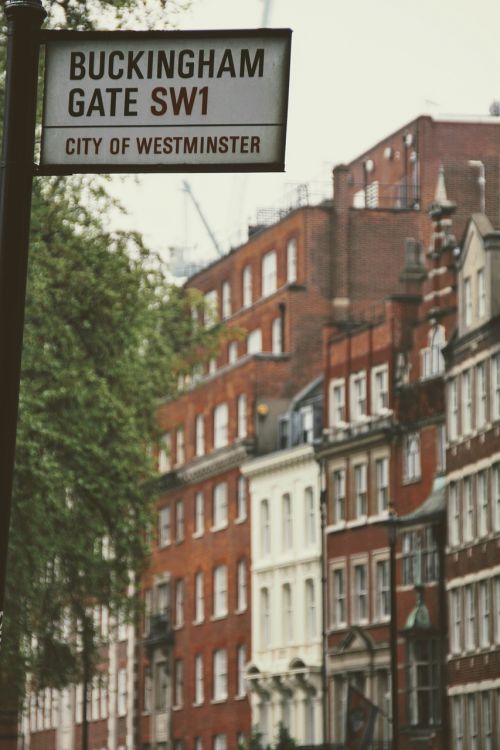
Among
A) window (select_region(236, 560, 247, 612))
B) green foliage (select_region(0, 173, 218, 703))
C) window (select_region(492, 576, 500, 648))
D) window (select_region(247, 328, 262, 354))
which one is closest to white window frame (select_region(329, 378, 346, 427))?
window (select_region(236, 560, 247, 612))

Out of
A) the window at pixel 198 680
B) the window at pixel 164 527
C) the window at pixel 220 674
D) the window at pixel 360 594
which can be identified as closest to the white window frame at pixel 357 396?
the window at pixel 360 594

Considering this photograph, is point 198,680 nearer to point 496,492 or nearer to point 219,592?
point 219,592

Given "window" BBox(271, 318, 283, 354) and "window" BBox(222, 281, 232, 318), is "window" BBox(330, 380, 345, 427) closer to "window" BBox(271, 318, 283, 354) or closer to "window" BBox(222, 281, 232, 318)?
"window" BBox(271, 318, 283, 354)

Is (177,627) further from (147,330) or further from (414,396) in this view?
(147,330)

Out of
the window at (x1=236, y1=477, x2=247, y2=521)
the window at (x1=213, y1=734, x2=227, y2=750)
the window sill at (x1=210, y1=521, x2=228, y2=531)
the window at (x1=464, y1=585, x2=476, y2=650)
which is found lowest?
the window at (x1=213, y1=734, x2=227, y2=750)

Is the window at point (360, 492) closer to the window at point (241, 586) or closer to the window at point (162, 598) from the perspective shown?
the window at point (241, 586)

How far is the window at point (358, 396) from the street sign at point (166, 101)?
223ft

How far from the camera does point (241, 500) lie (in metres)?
85.7

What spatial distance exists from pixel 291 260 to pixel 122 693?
2379 cm

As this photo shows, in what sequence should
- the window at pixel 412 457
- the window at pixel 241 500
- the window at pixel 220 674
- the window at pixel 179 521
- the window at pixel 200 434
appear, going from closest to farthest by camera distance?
the window at pixel 412 457 → the window at pixel 241 500 → the window at pixel 220 674 → the window at pixel 200 434 → the window at pixel 179 521

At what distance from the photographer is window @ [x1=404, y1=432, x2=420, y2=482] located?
70.8 meters

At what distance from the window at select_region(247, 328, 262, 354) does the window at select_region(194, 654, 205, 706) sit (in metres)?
13.5

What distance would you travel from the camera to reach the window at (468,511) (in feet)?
213

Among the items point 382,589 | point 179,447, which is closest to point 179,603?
point 179,447
